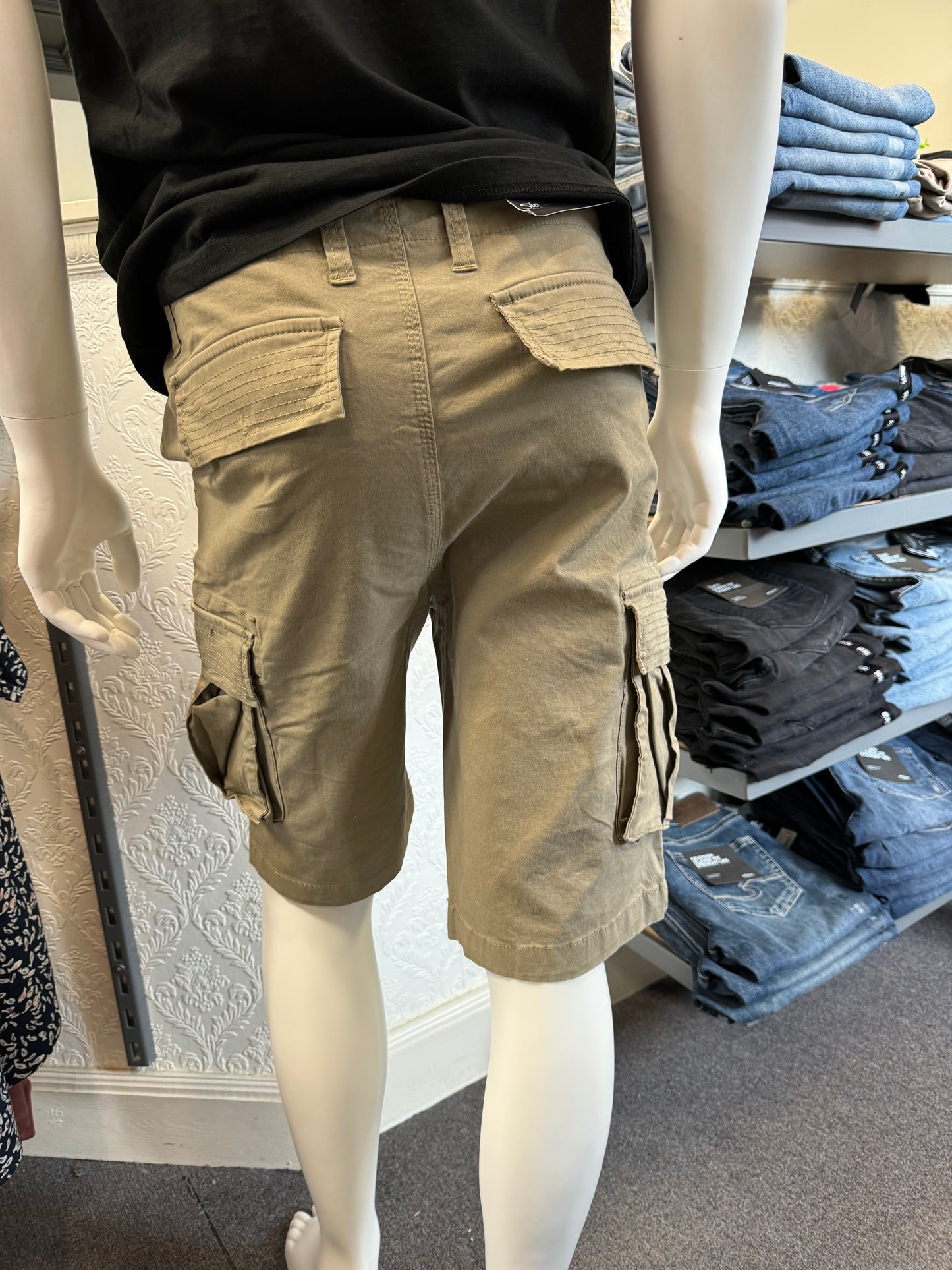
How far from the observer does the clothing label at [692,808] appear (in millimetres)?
1745

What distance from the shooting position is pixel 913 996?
1.54 m

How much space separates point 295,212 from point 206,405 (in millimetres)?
128

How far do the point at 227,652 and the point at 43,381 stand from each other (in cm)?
24

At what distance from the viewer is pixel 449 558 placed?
0.64 meters

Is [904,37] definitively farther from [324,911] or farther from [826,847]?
[324,911]

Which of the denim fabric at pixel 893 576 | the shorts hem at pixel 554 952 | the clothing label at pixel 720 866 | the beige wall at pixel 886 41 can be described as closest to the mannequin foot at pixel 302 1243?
the shorts hem at pixel 554 952

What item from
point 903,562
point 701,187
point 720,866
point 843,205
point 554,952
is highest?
point 701,187

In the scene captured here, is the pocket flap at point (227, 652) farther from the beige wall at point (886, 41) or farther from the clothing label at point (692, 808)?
the beige wall at point (886, 41)

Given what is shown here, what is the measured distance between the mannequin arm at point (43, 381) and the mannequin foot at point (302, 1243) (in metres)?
0.72

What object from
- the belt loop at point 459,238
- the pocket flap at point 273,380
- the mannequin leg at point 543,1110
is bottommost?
the mannequin leg at point 543,1110

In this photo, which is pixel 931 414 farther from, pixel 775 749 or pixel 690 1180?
pixel 690 1180

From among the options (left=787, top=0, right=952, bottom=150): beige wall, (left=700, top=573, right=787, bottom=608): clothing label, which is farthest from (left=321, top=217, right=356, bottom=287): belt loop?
(left=787, top=0, right=952, bottom=150): beige wall

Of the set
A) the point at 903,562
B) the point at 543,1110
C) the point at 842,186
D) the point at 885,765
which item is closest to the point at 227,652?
the point at 543,1110

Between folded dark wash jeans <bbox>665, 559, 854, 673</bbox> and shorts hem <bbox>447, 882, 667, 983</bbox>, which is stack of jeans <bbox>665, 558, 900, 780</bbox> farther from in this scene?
shorts hem <bbox>447, 882, 667, 983</bbox>
